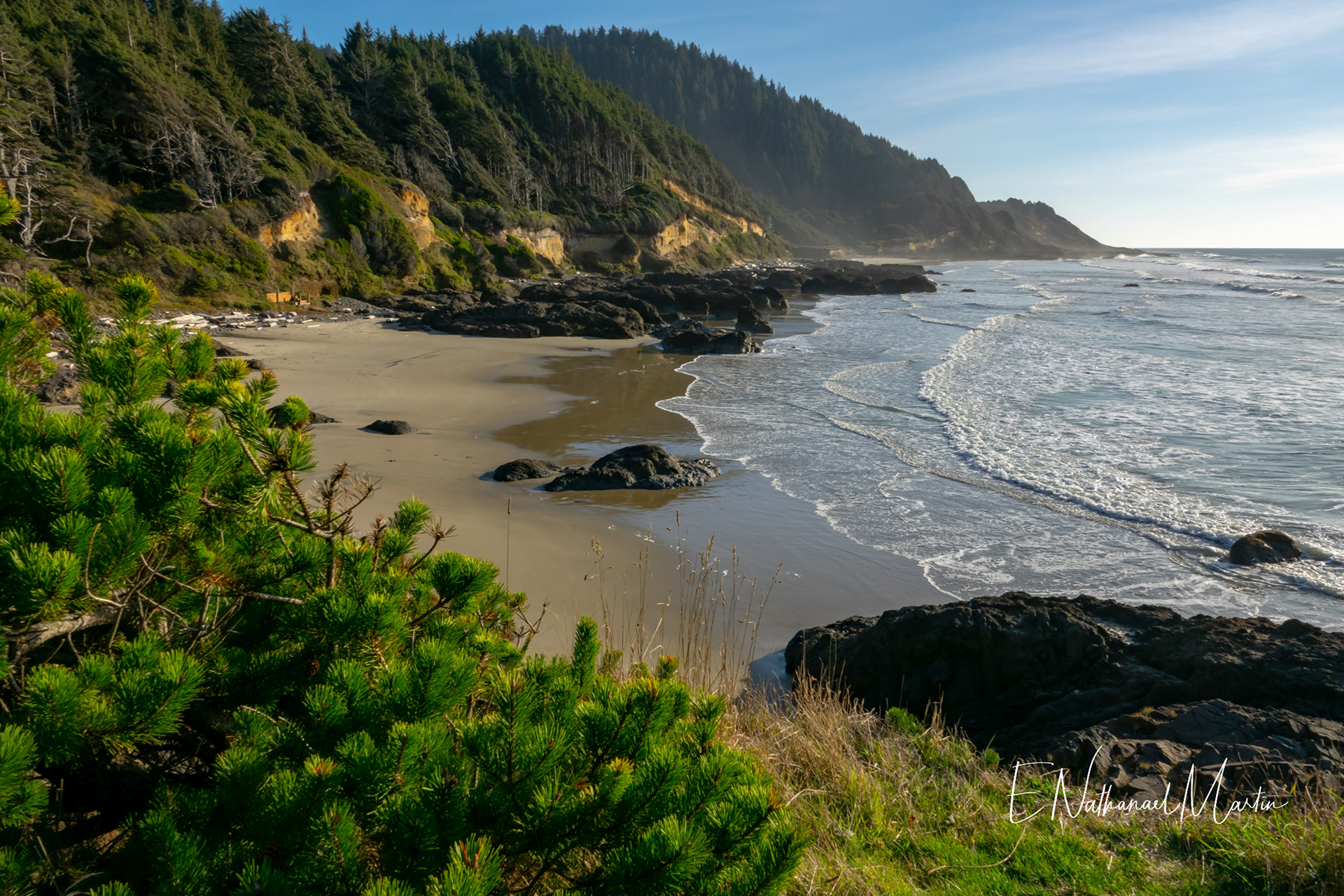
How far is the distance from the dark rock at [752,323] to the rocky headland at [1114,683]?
83.3ft

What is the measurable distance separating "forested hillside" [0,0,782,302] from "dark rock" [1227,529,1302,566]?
693 inches

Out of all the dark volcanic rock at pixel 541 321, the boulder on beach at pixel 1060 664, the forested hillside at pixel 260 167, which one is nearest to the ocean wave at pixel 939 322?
the dark volcanic rock at pixel 541 321

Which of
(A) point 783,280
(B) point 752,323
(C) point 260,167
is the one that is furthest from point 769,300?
(C) point 260,167

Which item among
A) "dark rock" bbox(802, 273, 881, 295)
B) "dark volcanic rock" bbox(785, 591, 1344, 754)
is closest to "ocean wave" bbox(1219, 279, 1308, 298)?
"dark rock" bbox(802, 273, 881, 295)

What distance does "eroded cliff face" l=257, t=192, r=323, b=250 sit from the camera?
29.0 meters

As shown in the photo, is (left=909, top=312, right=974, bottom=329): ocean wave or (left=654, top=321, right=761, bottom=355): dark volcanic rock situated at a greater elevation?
(left=909, top=312, right=974, bottom=329): ocean wave

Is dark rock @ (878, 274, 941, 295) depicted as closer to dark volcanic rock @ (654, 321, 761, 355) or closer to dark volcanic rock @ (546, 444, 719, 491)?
dark volcanic rock @ (654, 321, 761, 355)

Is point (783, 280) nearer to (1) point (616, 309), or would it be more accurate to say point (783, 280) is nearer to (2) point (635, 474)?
(1) point (616, 309)

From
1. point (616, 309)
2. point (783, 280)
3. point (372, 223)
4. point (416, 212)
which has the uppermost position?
point (416, 212)

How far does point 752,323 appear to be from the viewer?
3066cm

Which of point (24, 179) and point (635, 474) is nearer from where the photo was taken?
point (635, 474)

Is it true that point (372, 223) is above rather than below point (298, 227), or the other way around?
above

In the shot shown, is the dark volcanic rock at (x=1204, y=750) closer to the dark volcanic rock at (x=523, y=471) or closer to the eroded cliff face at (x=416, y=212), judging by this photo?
the dark volcanic rock at (x=523, y=471)

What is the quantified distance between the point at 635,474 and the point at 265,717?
25.9 feet
